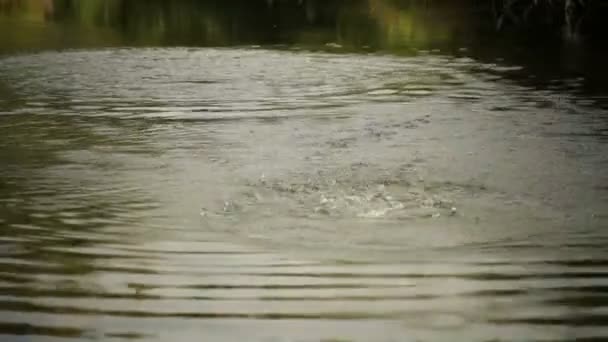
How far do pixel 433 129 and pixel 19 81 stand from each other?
527cm

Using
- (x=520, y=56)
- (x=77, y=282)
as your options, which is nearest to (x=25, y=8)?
(x=520, y=56)

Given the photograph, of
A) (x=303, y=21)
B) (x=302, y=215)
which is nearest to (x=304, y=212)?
(x=302, y=215)

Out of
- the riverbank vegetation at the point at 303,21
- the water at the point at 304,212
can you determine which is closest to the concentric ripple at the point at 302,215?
the water at the point at 304,212

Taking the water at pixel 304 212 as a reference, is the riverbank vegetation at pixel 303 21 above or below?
below

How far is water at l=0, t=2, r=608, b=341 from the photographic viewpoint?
166 inches

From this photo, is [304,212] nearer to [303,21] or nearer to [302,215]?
[302,215]

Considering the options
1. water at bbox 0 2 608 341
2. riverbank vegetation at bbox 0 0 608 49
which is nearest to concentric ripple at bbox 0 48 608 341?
water at bbox 0 2 608 341

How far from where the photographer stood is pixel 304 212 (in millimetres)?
5867

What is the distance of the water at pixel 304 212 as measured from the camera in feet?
13.8

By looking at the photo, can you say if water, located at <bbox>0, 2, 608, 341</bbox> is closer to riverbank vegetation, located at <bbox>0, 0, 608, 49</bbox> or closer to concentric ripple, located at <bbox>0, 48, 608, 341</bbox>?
concentric ripple, located at <bbox>0, 48, 608, 341</bbox>

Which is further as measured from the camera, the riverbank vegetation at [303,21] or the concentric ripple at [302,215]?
the riverbank vegetation at [303,21]

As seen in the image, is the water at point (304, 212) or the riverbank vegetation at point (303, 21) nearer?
the water at point (304, 212)

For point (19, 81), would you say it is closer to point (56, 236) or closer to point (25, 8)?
point (56, 236)

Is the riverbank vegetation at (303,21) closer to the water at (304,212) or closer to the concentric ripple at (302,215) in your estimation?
the water at (304,212)
